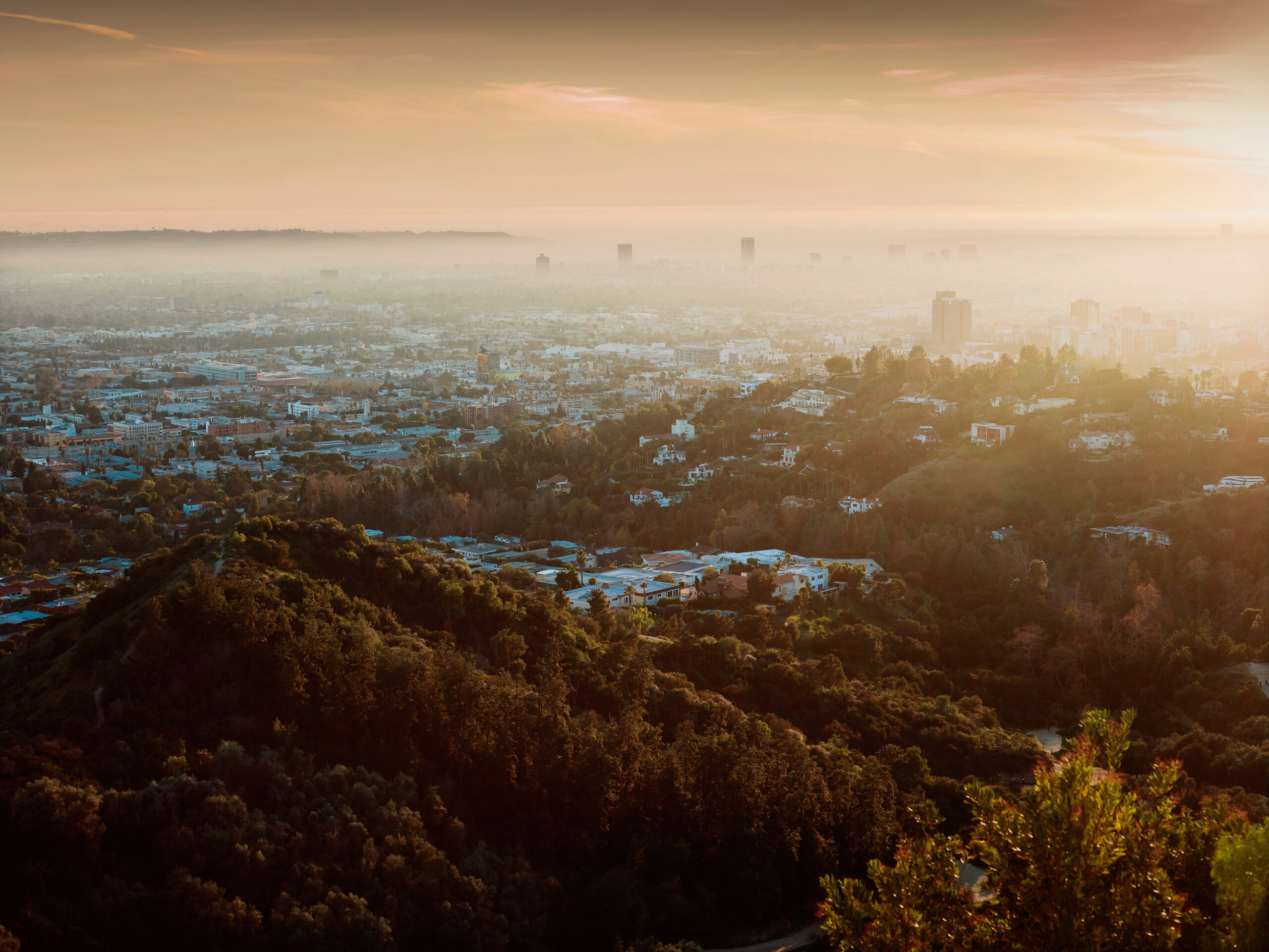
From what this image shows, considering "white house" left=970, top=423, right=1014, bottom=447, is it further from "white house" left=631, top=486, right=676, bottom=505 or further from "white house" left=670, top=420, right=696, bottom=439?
"white house" left=670, top=420, right=696, bottom=439

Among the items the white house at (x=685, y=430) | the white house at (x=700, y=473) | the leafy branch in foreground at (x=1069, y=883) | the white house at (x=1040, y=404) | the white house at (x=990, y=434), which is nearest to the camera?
the leafy branch in foreground at (x=1069, y=883)

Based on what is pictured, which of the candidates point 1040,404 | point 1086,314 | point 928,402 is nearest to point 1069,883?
point 1040,404

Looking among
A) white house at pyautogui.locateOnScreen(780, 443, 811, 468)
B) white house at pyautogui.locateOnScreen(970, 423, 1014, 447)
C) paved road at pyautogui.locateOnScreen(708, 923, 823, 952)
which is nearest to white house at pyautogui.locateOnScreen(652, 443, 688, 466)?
white house at pyautogui.locateOnScreen(780, 443, 811, 468)

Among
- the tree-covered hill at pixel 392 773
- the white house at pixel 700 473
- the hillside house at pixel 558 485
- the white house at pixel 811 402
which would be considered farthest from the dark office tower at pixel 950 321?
the tree-covered hill at pixel 392 773

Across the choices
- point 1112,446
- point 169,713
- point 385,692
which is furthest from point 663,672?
point 1112,446

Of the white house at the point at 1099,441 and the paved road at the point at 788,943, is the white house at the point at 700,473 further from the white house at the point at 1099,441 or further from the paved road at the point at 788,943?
the paved road at the point at 788,943
